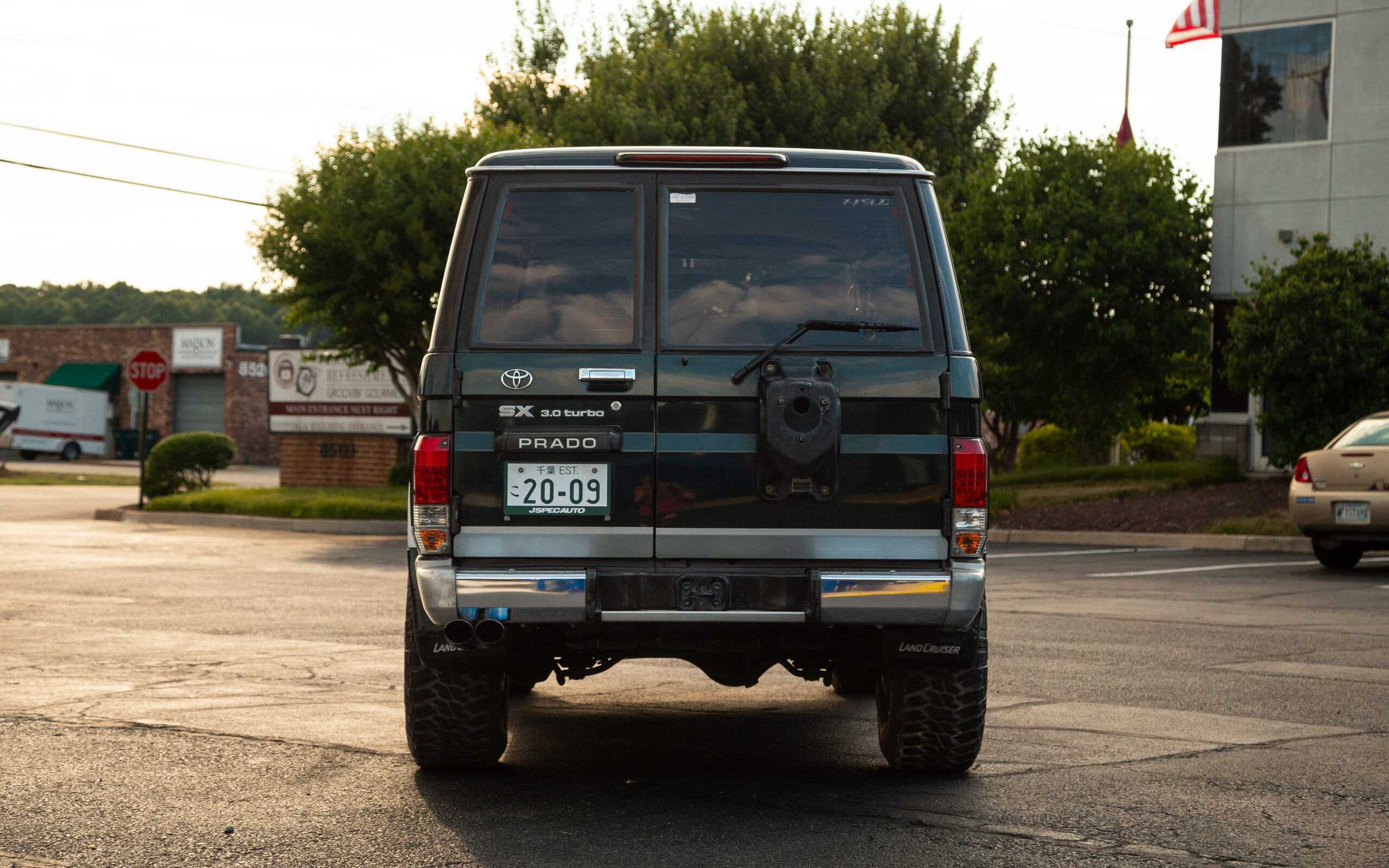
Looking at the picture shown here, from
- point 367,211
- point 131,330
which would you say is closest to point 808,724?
point 367,211

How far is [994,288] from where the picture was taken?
86.6 ft

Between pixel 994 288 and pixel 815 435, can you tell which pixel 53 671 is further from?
pixel 994 288

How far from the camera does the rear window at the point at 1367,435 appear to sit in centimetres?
1388

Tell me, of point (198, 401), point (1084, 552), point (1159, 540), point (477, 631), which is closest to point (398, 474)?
point (1084, 552)

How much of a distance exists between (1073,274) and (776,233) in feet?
72.7

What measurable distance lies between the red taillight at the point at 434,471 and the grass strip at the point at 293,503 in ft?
56.5


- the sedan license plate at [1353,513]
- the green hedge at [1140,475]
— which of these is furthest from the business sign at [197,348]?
the sedan license plate at [1353,513]

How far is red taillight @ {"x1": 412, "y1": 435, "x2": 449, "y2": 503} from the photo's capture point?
4.96 metres

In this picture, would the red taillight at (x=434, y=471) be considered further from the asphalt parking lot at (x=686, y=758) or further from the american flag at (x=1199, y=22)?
the american flag at (x=1199, y=22)

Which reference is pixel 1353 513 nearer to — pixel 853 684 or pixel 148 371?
pixel 853 684

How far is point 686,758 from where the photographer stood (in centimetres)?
596

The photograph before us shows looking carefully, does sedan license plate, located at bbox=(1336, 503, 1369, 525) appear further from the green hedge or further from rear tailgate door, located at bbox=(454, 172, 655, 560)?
rear tailgate door, located at bbox=(454, 172, 655, 560)

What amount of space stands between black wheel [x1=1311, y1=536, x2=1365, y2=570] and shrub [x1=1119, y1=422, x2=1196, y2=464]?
2050cm

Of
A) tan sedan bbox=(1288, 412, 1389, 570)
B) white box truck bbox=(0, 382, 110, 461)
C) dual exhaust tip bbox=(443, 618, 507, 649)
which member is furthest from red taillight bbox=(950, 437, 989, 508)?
white box truck bbox=(0, 382, 110, 461)
